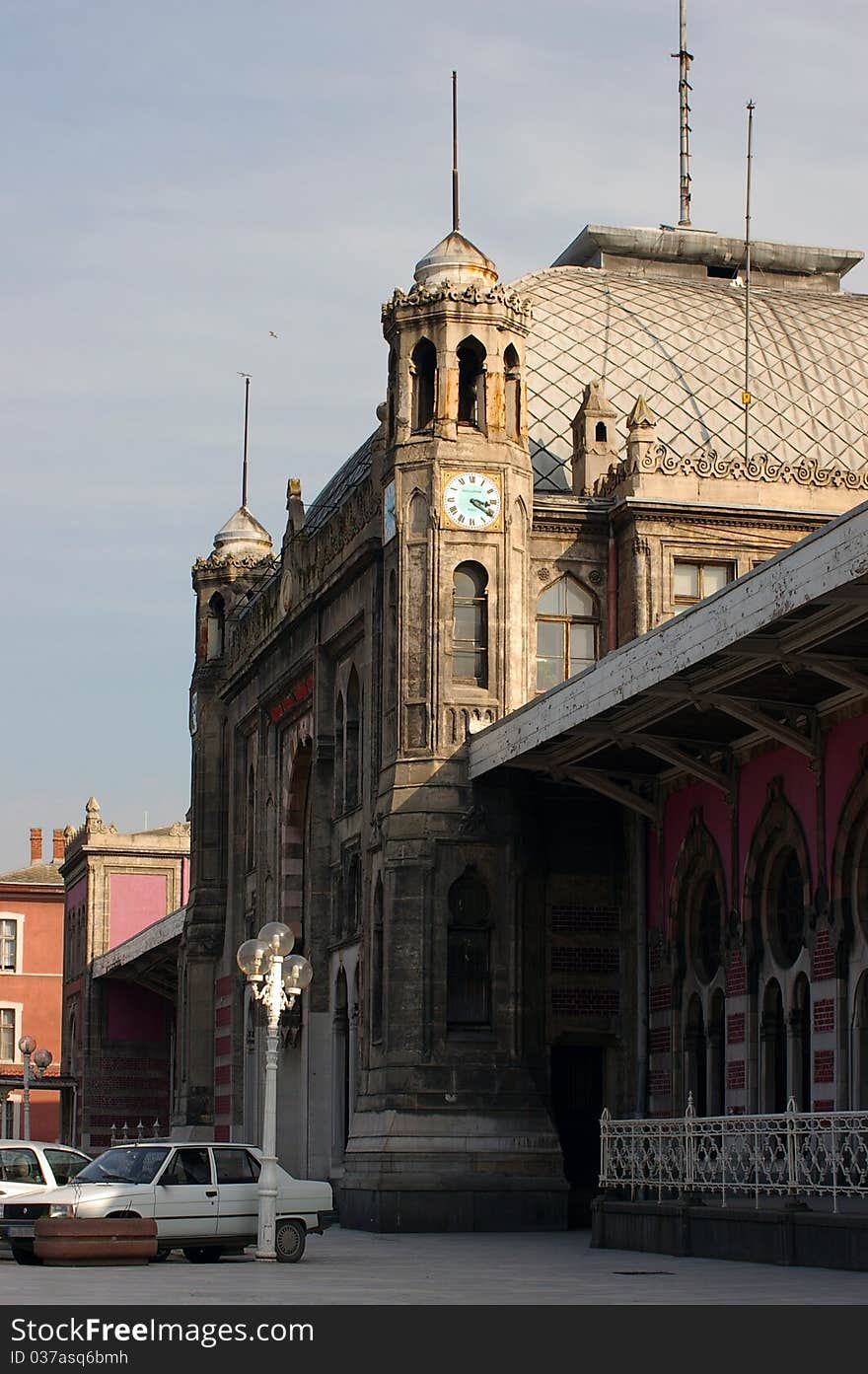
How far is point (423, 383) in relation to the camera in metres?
33.3

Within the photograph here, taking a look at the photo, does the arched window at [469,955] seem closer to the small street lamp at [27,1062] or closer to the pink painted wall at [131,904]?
the small street lamp at [27,1062]

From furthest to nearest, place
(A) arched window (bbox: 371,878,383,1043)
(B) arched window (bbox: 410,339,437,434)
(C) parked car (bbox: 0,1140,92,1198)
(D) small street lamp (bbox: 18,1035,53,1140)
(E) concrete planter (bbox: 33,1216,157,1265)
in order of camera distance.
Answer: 1. (D) small street lamp (bbox: 18,1035,53,1140)
2. (B) arched window (bbox: 410,339,437,434)
3. (A) arched window (bbox: 371,878,383,1043)
4. (C) parked car (bbox: 0,1140,92,1198)
5. (E) concrete planter (bbox: 33,1216,157,1265)

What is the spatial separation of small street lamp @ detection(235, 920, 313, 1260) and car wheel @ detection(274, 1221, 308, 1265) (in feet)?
0.51

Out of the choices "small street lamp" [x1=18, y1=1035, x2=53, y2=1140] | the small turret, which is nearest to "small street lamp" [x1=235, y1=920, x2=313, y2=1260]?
the small turret

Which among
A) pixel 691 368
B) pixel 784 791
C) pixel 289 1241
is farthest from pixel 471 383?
pixel 289 1241

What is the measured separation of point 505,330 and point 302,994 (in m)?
12.1

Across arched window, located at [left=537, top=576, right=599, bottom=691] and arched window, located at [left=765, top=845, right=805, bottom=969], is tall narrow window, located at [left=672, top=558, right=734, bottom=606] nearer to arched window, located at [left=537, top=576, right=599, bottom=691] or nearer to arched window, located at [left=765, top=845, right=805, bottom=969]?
arched window, located at [left=537, top=576, right=599, bottom=691]

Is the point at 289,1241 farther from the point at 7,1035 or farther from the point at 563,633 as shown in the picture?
the point at 7,1035

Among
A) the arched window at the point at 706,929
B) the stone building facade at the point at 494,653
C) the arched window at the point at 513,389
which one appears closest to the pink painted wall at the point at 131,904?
the stone building facade at the point at 494,653

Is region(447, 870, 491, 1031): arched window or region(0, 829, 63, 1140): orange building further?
region(0, 829, 63, 1140): orange building

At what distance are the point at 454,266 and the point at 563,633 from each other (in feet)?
18.7

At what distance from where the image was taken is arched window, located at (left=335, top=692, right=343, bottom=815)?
3775cm

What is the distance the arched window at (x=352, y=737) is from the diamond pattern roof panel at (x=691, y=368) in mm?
4580

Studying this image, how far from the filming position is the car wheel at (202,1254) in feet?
73.2
